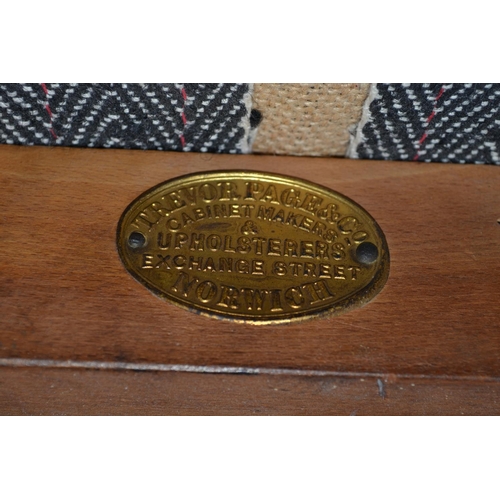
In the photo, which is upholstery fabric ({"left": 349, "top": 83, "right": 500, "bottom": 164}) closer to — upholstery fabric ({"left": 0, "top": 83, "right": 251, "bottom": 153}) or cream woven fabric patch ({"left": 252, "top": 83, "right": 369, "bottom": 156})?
cream woven fabric patch ({"left": 252, "top": 83, "right": 369, "bottom": 156})

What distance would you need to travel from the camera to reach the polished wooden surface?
2.81 ft

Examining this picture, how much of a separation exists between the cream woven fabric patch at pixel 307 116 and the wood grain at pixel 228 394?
0.41 m

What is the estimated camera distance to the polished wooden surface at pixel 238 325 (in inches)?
33.7

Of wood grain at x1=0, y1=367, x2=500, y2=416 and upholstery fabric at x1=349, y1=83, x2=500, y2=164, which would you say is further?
upholstery fabric at x1=349, y1=83, x2=500, y2=164

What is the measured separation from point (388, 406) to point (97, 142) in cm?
61

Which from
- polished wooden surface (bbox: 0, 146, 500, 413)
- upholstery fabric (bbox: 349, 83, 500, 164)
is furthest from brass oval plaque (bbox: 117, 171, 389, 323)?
upholstery fabric (bbox: 349, 83, 500, 164)

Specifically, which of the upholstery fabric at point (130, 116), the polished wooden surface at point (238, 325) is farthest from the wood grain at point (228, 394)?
the upholstery fabric at point (130, 116)

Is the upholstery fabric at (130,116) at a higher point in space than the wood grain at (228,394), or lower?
higher

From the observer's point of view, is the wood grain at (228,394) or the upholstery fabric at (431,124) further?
the upholstery fabric at (431,124)

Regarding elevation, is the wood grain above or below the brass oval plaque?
below

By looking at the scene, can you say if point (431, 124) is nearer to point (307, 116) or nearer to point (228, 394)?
point (307, 116)

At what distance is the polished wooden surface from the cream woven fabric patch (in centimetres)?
3

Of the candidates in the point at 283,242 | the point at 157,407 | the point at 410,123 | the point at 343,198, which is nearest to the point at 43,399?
the point at 157,407

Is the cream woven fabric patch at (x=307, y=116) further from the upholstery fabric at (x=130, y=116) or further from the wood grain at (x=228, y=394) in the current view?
the wood grain at (x=228, y=394)
